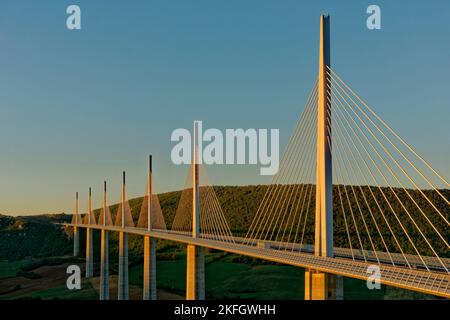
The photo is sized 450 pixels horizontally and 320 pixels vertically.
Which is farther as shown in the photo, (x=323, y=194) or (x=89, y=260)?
(x=89, y=260)

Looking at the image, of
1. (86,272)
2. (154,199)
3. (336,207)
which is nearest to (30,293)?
(86,272)

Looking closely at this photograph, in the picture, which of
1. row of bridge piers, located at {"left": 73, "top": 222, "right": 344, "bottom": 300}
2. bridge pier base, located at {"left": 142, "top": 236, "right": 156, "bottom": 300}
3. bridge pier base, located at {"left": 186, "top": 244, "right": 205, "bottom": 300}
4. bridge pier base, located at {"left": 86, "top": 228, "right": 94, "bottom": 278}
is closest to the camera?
row of bridge piers, located at {"left": 73, "top": 222, "right": 344, "bottom": 300}

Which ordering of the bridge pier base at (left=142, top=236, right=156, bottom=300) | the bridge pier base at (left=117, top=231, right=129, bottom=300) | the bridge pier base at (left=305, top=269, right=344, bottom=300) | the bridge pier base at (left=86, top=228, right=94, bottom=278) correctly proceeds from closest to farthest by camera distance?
1. the bridge pier base at (left=305, top=269, right=344, bottom=300)
2. the bridge pier base at (left=142, top=236, right=156, bottom=300)
3. the bridge pier base at (left=117, top=231, right=129, bottom=300)
4. the bridge pier base at (left=86, top=228, right=94, bottom=278)

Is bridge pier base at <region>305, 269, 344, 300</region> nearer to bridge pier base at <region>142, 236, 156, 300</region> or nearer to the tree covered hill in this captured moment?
the tree covered hill

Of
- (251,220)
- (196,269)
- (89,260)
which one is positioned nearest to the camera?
(196,269)

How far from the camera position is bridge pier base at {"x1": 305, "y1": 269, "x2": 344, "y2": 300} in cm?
2367

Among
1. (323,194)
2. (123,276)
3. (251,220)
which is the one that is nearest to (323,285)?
(323,194)

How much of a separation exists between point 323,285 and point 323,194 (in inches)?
164

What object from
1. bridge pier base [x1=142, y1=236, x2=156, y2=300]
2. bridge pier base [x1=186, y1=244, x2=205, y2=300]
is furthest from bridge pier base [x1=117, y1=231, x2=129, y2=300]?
bridge pier base [x1=186, y1=244, x2=205, y2=300]

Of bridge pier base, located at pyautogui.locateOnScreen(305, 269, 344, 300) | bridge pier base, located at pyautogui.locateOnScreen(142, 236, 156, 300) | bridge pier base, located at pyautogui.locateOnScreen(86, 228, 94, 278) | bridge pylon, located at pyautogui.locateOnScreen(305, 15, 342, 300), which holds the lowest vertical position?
bridge pier base, located at pyautogui.locateOnScreen(86, 228, 94, 278)

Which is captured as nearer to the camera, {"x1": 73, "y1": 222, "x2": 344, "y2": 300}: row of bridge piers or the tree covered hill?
{"x1": 73, "y1": 222, "x2": 344, "y2": 300}: row of bridge piers

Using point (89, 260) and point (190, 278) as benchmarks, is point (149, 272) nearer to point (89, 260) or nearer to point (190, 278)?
point (190, 278)

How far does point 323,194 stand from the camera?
25.4 m
